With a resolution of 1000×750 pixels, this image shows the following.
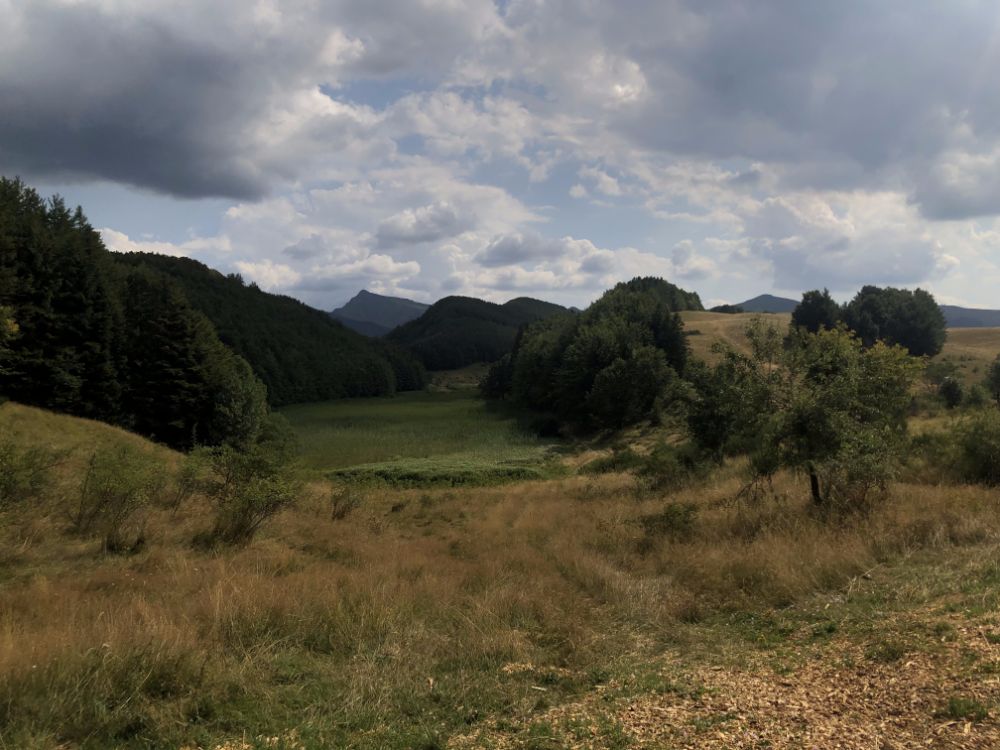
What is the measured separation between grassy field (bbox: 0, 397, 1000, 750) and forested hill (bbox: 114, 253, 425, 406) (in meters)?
98.3

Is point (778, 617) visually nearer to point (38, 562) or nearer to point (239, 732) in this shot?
point (239, 732)

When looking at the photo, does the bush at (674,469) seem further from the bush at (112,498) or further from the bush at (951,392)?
the bush at (951,392)

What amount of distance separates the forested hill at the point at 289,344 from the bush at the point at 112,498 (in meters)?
89.5

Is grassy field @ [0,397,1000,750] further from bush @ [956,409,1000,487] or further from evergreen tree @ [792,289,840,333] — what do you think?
evergreen tree @ [792,289,840,333]

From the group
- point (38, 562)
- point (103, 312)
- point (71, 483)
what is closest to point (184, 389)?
point (103, 312)

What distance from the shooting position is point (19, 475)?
39.6 feet

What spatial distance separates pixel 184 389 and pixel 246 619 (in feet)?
141

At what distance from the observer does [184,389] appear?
43.8 m

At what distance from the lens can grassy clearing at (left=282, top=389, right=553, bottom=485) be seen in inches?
1554

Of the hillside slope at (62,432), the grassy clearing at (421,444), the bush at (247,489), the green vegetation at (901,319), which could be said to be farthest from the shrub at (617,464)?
the green vegetation at (901,319)

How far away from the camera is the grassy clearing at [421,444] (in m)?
39.5

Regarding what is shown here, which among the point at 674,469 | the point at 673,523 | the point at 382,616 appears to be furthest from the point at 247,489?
the point at 674,469

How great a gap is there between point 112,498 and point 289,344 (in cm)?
12249

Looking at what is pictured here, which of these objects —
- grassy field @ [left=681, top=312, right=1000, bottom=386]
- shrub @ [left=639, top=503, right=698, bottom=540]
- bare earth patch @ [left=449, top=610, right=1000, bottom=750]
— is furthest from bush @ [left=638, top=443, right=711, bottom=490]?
grassy field @ [left=681, top=312, right=1000, bottom=386]
